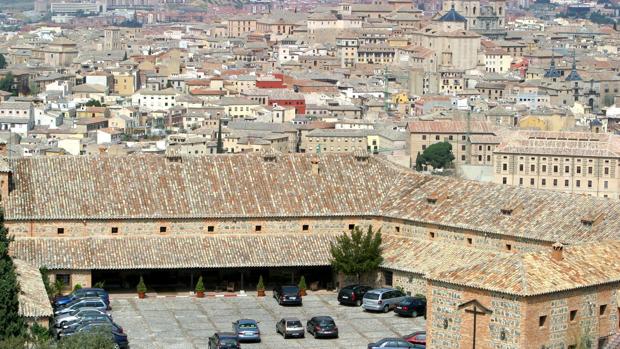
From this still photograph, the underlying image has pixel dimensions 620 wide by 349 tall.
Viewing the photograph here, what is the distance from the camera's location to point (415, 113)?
18125 centimetres

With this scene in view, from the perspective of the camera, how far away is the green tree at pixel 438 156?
139 meters

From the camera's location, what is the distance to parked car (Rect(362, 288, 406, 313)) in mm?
52544

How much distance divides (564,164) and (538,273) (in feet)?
265

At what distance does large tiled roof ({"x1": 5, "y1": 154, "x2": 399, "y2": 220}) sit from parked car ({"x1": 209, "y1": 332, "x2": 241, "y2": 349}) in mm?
8996

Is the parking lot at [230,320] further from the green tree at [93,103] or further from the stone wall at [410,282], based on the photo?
the green tree at [93,103]

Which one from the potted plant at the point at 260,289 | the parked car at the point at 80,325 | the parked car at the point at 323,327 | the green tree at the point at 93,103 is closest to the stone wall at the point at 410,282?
the potted plant at the point at 260,289

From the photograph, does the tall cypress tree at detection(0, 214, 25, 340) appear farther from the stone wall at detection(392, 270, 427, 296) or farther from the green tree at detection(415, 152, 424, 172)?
the green tree at detection(415, 152, 424, 172)

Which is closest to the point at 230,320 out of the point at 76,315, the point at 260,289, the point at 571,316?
the point at 260,289

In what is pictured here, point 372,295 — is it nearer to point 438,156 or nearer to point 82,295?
point 82,295

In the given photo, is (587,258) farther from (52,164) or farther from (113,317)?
(52,164)

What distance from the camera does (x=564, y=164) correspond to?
123500 millimetres

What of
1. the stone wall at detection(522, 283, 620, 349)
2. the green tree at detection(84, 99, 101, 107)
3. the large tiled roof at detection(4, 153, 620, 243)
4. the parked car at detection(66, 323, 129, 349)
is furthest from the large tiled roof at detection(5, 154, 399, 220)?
the green tree at detection(84, 99, 101, 107)

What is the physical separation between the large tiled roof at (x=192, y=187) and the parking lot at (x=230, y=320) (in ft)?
9.80

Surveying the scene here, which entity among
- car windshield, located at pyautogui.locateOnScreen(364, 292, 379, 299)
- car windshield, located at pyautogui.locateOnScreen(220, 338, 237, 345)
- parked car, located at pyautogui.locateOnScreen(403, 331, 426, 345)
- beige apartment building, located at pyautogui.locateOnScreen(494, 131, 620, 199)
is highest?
car windshield, located at pyautogui.locateOnScreen(220, 338, 237, 345)
